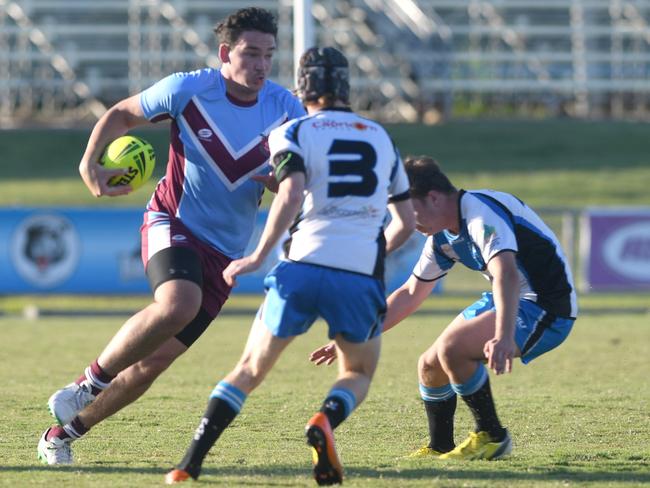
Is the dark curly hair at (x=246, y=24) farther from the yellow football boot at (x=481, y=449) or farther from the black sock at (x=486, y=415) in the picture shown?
the yellow football boot at (x=481, y=449)

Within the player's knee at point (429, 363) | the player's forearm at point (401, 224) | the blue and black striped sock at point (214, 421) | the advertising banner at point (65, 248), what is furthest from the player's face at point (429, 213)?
the advertising banner at point (65, 248)

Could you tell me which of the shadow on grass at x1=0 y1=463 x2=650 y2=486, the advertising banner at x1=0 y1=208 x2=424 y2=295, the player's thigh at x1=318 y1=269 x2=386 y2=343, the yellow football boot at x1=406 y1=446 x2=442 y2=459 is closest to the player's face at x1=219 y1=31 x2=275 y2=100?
the player's thigh at x1=318 y1=269 x2=386 y2=343

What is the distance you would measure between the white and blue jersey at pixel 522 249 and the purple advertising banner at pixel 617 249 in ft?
35.2

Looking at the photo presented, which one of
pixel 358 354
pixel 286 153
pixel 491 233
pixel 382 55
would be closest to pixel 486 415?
pixel 491 233

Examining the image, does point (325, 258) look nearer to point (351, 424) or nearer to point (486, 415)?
point (486, 415)

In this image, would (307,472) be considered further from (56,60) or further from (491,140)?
(56,60)

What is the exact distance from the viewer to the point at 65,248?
53.6 ft

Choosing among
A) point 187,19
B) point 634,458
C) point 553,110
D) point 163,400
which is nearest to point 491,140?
point 553,110

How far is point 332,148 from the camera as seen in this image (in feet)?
16.4

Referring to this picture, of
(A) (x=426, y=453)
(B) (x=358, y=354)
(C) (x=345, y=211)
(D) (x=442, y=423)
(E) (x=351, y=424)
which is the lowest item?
(E) (x=351, y=424)

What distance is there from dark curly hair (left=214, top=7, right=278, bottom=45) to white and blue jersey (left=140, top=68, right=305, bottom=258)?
28 centimetres

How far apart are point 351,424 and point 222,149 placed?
2181 millimetres

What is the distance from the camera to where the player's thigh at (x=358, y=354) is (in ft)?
17.0

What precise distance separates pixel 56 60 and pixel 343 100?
27500 millimetres
